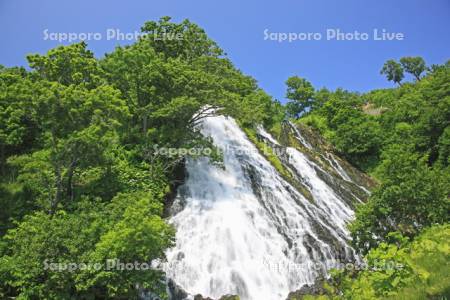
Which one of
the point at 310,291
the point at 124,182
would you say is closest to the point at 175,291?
the point at 310,291

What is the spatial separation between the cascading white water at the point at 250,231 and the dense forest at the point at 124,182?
4.49 ft

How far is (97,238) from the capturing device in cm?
1220

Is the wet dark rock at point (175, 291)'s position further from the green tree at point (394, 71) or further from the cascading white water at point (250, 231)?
the green tree at point (394, 71)

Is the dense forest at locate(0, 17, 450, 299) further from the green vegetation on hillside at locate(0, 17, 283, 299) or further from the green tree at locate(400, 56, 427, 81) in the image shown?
the green tree at locate(400, 56, 427, 81)

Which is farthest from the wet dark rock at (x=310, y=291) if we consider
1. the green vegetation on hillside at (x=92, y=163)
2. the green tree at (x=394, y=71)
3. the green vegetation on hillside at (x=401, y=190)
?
the green tree at (x=394, y=71)

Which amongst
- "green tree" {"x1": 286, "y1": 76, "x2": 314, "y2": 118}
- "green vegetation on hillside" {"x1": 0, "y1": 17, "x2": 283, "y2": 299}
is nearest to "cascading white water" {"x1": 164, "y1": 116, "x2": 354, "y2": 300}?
"green vegetation on hillside" {"x1": 0, "y1": 17, "x2": 283, "y2": 299}

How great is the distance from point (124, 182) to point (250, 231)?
6.24m

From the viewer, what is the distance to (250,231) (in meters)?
17.6

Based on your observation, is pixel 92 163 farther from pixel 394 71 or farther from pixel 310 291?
pixel 394 71

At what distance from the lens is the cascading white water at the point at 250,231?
1478cm

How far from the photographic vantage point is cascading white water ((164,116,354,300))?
14.8m

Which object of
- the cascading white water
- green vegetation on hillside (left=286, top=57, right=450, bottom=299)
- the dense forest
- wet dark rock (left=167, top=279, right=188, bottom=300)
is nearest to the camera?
green vegetation on hillside (left=286, top=57, right=450, bottom=299)

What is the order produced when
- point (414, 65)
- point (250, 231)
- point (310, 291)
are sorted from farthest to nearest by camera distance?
point (414, 65)
point (250, 231)
point (310, 291)

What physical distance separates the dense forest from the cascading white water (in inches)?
53.9
